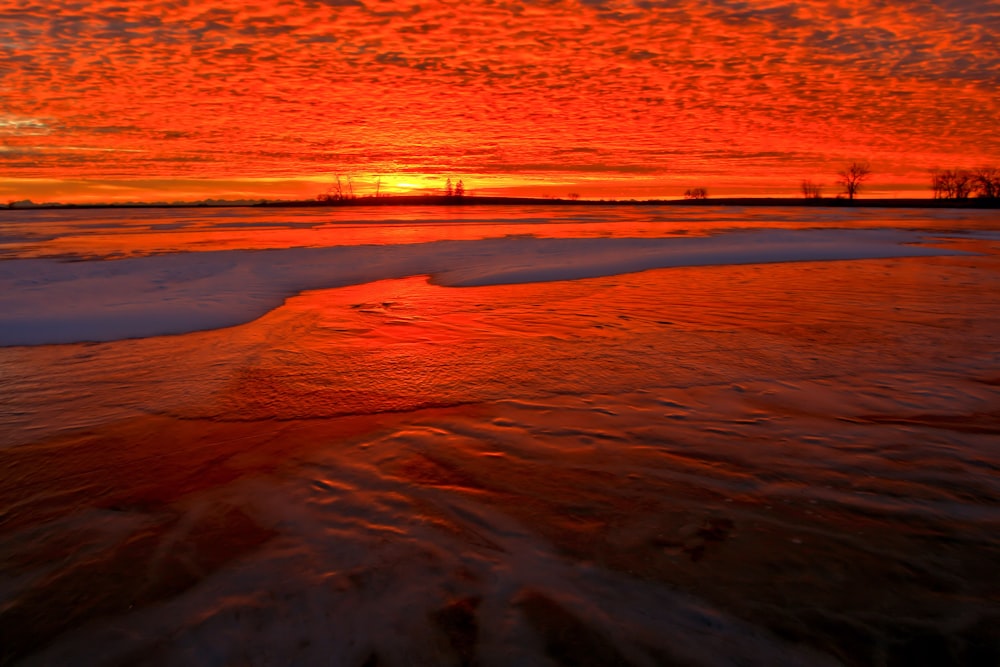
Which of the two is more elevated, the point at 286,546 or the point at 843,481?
the point at 843,481

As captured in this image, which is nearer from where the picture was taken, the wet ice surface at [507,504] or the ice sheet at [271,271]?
the wet ice surface at [507,504]

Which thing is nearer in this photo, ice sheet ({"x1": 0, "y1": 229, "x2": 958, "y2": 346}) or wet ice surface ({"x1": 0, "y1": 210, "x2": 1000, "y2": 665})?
wet ice surface ({"x1": 0, "y1": 210, "x2": 1000, "y2": 665})

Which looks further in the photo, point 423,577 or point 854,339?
point 854,339

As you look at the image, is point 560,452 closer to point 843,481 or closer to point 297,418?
point 843,481

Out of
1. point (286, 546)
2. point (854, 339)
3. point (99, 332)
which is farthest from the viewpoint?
point (99, 332)

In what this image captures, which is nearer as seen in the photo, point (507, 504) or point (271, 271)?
point (507, 504)

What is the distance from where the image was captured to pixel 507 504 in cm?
358

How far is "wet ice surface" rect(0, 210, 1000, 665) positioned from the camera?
2.55 meters

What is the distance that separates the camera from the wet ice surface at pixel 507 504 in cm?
255

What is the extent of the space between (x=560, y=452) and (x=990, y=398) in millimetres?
3981

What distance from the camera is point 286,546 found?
3.23m

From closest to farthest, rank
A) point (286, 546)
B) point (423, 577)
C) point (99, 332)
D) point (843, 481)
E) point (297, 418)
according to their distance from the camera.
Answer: point (423, 577)
point (286, 546)
point (843, 481)
point (297, 418)
point (99, 332)

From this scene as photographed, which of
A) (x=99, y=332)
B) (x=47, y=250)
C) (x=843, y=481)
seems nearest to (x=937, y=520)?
(x=843, y=481)

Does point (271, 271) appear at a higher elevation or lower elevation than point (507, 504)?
lower
